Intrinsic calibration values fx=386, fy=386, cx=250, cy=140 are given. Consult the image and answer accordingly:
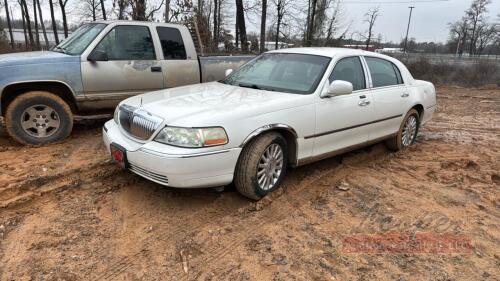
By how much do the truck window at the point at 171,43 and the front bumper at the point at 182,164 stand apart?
120 inches

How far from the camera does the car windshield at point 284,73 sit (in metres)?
4.50

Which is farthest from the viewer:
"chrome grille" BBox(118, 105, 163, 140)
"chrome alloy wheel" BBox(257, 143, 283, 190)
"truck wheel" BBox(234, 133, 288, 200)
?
"chrome alloy wheel" BBox(257, 143, 283, 190)

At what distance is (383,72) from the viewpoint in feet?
18.0

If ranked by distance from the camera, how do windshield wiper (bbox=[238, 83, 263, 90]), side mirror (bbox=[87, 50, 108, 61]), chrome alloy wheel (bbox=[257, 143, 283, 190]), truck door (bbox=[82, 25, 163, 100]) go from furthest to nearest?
truck door (bbox=[82, 25, 163, 100])
side mirror (bbox=[87, 50, 108, 61])
windshield wiper (bbox=[238, 83, 263, 90])
chrome alloy wheel (bbox=[257, 143, 283, 190])

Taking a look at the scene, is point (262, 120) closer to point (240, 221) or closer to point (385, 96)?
point (240, 221)

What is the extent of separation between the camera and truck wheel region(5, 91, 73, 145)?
211 inches

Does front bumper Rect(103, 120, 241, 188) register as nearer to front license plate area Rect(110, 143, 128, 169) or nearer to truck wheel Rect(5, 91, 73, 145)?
front license plate area Rect(110, 143, 128, 169)

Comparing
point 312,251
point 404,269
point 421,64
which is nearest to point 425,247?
point 404,269

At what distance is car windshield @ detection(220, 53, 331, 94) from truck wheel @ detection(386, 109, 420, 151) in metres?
2.00

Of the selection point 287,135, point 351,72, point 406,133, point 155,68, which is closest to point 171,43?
point 155,68

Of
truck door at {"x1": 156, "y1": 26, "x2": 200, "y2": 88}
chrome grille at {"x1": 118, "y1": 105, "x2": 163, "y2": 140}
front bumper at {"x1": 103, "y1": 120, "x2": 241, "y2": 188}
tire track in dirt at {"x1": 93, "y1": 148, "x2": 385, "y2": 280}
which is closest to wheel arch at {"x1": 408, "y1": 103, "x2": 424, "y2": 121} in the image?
tire track in dirt at {"x1": 93, "y1": 148, "x2": 385, "y2": 280}

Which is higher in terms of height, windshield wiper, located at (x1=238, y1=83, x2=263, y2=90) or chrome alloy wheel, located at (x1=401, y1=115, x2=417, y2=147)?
windshield wiper, located at (x1=238, y1=83, x2=263, y2=90)

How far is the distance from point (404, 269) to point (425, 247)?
449 mm

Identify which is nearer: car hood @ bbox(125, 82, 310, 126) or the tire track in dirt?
the tire track in dirt
